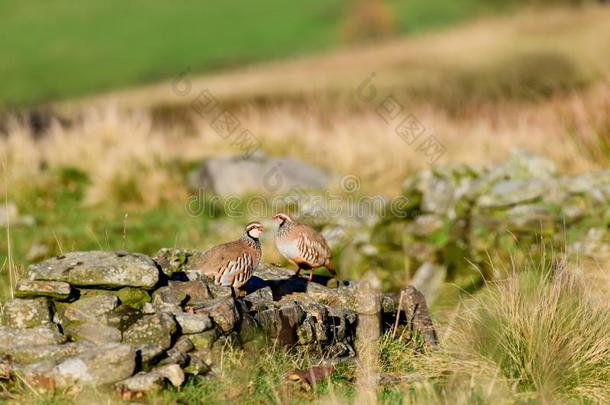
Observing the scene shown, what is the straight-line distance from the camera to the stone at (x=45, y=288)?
7887 mm

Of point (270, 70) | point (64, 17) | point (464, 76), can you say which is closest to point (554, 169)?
point (464, 76)

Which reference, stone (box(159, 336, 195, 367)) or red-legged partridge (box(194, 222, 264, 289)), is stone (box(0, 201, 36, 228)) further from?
stone (box(159, 336, 195, 367))

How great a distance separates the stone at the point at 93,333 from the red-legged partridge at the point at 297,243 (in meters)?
2.39

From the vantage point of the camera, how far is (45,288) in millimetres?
7895

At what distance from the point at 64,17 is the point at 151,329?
65409 millimetres

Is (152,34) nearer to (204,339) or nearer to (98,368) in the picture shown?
(204,339)

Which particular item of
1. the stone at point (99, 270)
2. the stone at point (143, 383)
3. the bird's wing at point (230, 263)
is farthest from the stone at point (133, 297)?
the stone at point (143, 383)

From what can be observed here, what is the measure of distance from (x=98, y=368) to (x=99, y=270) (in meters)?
1.06

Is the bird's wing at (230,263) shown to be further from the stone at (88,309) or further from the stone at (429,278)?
the stone at (429,278)

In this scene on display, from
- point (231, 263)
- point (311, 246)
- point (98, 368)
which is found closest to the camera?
point (98, 368)

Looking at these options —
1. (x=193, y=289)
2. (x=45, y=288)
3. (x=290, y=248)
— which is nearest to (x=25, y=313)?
(x=45, y=288)

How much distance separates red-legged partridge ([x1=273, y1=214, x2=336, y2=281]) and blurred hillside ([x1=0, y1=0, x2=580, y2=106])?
43652 millimetres

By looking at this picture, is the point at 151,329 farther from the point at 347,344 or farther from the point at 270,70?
the point at 270,70

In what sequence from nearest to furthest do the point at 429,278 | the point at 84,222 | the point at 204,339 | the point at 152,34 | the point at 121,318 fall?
the point at 204,339 < the point at 121,318 < the point at 429,278 < the point at 84,222 < the point at 152,34
